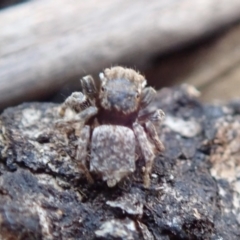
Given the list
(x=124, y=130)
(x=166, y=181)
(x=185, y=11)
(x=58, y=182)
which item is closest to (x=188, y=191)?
(x=166, y=181)

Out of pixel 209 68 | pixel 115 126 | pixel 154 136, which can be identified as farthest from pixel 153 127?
pixel 209 68

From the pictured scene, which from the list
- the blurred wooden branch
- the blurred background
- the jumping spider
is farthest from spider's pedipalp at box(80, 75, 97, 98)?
the blurred wooden branch

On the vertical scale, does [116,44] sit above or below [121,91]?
below

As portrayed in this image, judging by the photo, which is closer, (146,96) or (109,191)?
(109,191)

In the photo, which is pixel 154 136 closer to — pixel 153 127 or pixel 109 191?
pixel 153 127

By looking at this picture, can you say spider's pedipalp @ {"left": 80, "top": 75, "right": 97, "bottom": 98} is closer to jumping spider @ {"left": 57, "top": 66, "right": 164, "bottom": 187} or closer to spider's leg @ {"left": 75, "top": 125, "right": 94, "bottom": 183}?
jumping spider @ {"left": 57, "top": 66, "right": 164, "bottom": 187}

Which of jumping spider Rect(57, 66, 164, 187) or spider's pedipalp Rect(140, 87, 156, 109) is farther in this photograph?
spider's pedipalp Rect(140, 87, 156, 109)

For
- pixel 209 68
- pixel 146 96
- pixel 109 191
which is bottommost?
pixel 209 68
